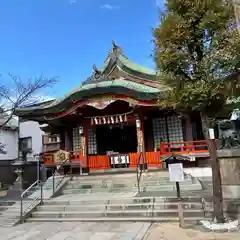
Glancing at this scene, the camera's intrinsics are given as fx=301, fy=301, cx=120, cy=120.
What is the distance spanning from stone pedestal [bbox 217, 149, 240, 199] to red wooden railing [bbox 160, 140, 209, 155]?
220 inches

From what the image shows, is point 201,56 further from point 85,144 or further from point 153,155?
point 85,144

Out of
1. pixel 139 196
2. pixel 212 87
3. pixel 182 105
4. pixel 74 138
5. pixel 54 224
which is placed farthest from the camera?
pixel 74 138

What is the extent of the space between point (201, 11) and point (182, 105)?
9.15 feet

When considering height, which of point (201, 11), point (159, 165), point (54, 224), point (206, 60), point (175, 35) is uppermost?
point (201, 11)

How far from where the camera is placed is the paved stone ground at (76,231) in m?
8.64

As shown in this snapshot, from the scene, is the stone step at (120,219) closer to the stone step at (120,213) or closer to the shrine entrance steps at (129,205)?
the shrine entrance steps at (129,205)

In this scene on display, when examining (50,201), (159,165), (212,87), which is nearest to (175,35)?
(212,87)

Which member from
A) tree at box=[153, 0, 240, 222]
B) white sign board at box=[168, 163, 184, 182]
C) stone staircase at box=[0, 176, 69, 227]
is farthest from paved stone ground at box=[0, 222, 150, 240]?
tree at box=[153, 0, 240, 222]

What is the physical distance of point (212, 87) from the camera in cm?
855

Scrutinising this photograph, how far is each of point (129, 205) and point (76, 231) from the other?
236cm

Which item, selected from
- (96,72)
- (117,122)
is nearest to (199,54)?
(117,122)

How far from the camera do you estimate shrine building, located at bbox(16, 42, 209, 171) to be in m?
16.8

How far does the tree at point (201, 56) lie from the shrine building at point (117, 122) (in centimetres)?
654

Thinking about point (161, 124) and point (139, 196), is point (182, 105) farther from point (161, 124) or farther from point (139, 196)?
point (161, 124)
